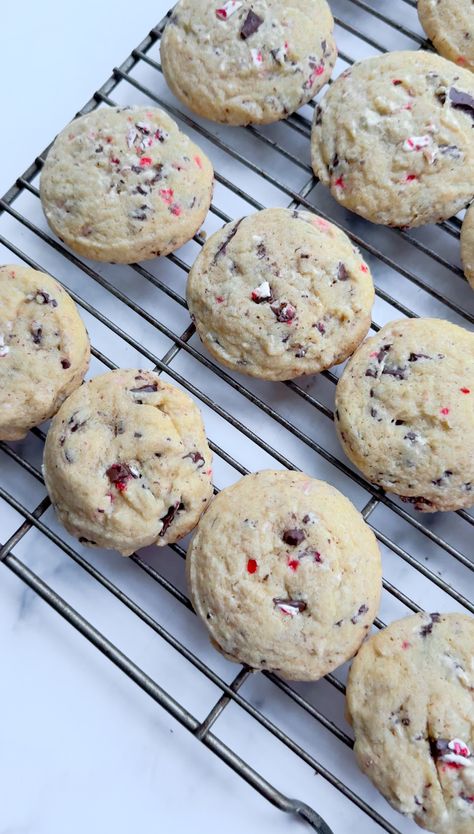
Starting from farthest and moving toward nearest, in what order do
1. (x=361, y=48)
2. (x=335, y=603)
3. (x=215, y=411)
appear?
(x=361, y=48)
(x=215, y=411)
(x=335, y=603)

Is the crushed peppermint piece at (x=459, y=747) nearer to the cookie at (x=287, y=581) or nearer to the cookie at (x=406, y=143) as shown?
the cookie at (x=287, y=581)

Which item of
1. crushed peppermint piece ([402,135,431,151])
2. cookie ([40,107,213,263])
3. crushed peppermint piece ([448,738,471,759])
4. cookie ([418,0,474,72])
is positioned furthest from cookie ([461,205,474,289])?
crushed peppermint piece ([448,738,471,759])

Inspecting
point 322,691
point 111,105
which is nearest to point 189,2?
point 111,105

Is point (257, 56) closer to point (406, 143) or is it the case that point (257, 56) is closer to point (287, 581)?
point (406, 143)

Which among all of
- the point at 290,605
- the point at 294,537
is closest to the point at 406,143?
the point at 294,537

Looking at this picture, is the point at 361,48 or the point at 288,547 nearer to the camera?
the point at 288,547

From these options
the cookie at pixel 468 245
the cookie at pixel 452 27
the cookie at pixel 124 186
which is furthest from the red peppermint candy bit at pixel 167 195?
the cookie at pixel 452 27

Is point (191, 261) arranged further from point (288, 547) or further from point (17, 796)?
point (17, 796)
